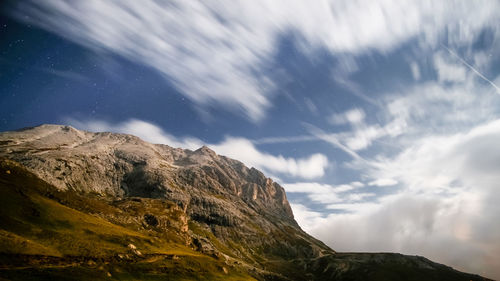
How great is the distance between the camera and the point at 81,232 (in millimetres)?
98312

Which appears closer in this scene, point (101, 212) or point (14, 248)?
point (14, 248)

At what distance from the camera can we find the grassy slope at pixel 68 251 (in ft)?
205

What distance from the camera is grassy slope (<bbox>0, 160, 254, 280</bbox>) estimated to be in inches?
2458

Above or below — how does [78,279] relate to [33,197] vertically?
below

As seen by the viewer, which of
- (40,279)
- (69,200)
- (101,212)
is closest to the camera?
(40,279)

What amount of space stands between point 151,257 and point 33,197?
58648mm

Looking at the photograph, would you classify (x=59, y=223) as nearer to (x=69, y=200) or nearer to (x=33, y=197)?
(x=33, y=197)

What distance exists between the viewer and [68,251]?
78.8 metres

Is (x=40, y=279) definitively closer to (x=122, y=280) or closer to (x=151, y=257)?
(x=122, y=280)

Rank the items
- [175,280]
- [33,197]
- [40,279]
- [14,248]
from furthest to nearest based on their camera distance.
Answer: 1. [33,197]
2. [175,280]
3. [14,248]
4. [40,279]

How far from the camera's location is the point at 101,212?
520 ft

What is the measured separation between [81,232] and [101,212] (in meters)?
66.2

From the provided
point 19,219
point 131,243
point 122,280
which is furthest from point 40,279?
point 131,243

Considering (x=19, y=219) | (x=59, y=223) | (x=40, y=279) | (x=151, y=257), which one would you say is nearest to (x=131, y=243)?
(x=151, y=257)
